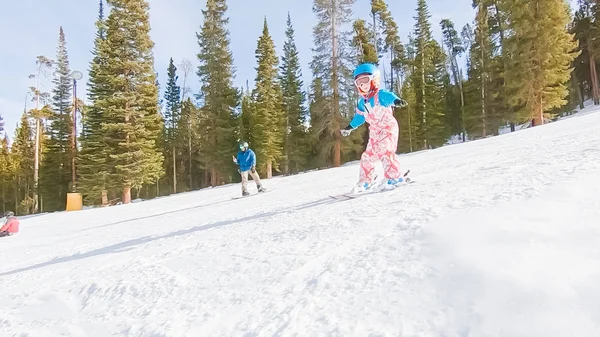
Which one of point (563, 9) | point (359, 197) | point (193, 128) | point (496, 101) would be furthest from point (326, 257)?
point (193, 128)

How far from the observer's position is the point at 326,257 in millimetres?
3541

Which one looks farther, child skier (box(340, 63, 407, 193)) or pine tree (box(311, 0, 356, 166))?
pine tree (box(311, 0, 356, 166))

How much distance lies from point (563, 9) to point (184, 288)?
90.2 feet

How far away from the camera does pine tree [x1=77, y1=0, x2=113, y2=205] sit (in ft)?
75.3

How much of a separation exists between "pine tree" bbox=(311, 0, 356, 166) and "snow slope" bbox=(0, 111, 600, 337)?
66.3ft

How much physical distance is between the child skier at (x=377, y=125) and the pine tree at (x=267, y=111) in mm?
23167

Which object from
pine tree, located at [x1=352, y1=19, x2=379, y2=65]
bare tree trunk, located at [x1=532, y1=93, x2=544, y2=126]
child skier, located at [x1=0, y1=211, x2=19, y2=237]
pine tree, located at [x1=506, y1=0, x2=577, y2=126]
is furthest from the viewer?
pine tree, located at [x1=352, y1=19, x2=379, y2=65]

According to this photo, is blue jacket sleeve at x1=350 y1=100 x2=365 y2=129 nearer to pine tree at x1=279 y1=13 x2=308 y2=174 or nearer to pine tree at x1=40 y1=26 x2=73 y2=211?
pine tree at x1=279 y1=13 x2=308 y2=174

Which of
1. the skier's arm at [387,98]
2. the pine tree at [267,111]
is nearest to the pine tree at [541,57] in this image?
the pine tree at [267,111]

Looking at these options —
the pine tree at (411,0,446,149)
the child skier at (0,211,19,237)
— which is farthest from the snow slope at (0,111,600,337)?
the pine tree at (411,0,446,149)

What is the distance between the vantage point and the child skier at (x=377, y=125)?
6609mm

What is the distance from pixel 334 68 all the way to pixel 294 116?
10.4 m

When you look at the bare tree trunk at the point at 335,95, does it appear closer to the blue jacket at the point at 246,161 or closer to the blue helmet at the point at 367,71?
the blue jacket at the point at 246,161

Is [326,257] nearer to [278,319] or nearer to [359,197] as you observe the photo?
[278,319]
